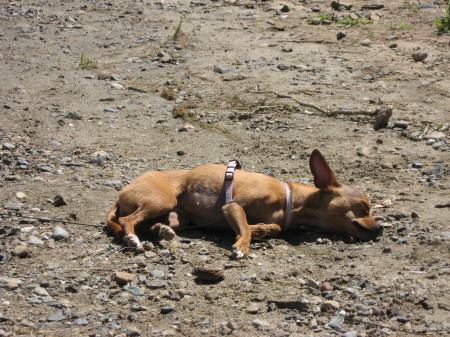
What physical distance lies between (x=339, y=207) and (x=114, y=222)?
7.01ft

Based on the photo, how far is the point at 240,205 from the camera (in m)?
6.71

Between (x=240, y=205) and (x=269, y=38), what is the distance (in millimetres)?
6566

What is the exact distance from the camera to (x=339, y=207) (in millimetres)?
6816

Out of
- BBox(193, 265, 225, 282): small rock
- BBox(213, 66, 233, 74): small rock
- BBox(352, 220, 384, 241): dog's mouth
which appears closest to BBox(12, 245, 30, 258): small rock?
BBox(193, 265, 225, 282): small rock

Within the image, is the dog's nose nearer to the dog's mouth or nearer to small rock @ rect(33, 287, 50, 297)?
the dog's mouth

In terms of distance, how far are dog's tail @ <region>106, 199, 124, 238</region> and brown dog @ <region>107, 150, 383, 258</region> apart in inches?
0.4

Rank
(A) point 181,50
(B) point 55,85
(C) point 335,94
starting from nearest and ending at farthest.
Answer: (C) point 335,94
(B) point 55,85
(A) point 181,50

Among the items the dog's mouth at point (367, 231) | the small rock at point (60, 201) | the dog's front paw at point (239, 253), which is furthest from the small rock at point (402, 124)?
the small rock at point (60, 201)

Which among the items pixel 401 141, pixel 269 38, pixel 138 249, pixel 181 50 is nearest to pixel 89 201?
pixel 138 249

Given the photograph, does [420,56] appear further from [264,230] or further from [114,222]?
[114,222]

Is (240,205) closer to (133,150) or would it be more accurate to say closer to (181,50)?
(133,150)

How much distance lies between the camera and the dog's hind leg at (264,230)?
21.4 feet

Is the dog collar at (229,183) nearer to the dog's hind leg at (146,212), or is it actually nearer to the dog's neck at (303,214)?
the dog's hind leg at (146,212)

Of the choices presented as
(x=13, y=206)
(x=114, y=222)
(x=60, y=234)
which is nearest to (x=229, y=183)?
(x=114, y=222)
